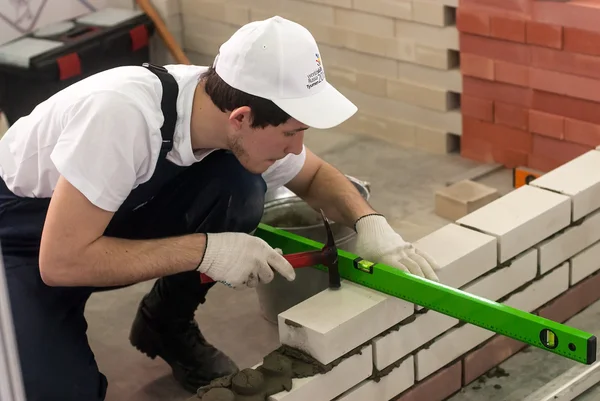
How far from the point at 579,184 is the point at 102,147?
147 centimetres

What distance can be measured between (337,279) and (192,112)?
0.56 m

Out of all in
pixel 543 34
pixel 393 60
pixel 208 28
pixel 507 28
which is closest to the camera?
pixel 543 34

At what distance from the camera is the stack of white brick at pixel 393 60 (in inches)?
165

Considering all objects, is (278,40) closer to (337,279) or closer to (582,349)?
(337,279)

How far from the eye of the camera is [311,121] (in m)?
2.21

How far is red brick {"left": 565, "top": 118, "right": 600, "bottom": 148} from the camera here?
3.74 meters

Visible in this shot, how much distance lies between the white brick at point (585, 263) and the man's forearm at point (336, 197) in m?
0.70

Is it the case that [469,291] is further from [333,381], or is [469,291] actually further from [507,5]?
[507,5]

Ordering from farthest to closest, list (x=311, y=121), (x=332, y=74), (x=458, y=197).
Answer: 1. (x=332, y=74)
2. (x=458, y=197)
3. (x=311, y=121)

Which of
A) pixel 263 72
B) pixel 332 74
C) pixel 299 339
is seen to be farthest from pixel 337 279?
pixel 332 74

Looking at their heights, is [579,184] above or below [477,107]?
above

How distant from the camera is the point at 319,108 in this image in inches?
89.0

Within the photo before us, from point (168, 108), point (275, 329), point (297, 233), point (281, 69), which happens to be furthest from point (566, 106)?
point (168, 108)

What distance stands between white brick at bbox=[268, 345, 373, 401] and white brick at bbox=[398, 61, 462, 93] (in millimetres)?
2029
